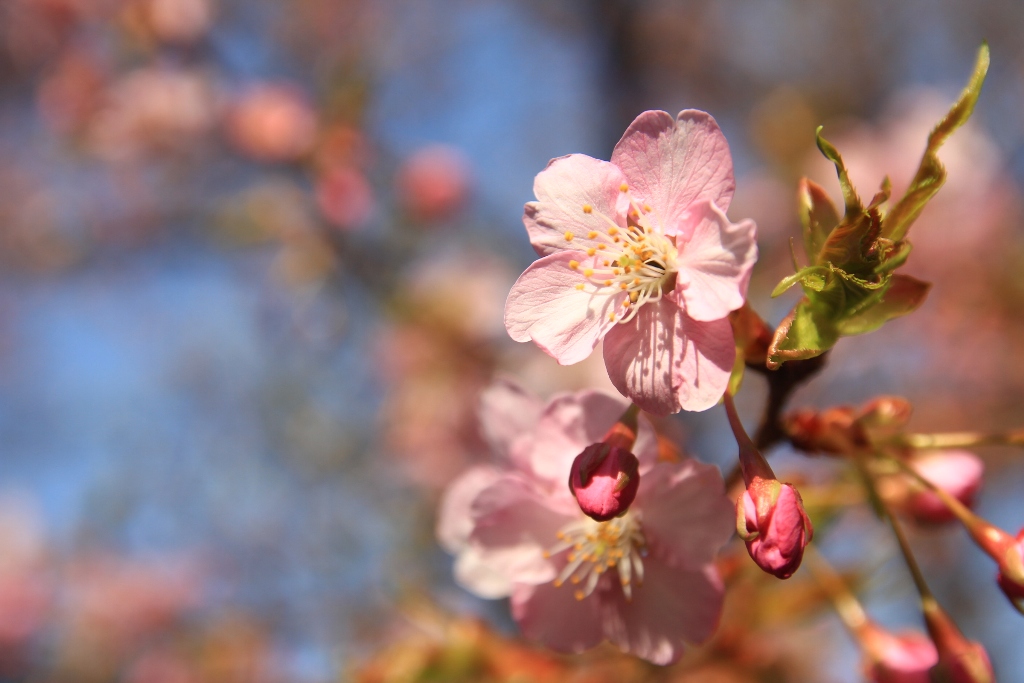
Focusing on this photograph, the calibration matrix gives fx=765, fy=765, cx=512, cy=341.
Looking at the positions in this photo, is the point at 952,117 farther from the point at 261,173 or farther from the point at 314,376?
the point at 314,376

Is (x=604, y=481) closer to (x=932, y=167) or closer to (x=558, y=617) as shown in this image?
(x=558, y=617)

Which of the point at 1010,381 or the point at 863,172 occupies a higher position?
the point at 863,172

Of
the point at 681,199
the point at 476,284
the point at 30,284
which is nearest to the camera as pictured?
the point at 681,199

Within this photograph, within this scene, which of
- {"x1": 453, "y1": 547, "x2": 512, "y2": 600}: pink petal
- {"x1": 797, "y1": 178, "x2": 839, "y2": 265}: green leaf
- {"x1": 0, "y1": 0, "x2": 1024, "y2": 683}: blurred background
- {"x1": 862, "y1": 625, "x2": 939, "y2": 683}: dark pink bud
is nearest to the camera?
{"x1": 797, "y1": 178, "x2": 839, "y2": 265}: green leaf

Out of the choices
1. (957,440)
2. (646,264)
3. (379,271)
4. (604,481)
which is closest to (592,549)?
(604,481)

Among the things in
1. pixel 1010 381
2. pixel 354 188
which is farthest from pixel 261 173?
pixel 1010 381

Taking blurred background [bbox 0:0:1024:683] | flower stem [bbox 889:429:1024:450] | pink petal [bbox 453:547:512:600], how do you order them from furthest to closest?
blurred background [bbox 0:0:1024:683], pink petal [bbox 453:547:512:600], flower stem [bbox 889:429:1024:450]

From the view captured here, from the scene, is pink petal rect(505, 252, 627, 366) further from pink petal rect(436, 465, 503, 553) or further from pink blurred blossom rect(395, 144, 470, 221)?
pink blurred blossom rect(395, 144, 470, 221)

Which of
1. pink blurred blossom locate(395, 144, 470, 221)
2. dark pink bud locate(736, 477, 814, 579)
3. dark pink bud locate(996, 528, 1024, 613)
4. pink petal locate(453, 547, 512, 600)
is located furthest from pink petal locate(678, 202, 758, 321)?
pink blurred blossom locate(395, 144, 470, 221)
